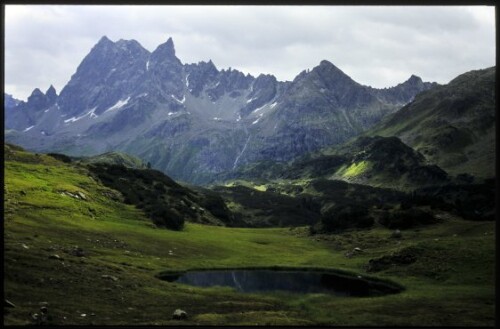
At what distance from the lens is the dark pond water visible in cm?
6328

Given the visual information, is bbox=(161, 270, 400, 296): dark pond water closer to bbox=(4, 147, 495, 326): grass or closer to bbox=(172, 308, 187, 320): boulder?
bbox=(4, 147, 495, 326): grass

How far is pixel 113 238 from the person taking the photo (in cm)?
8619

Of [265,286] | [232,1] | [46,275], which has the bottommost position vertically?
[265,286]

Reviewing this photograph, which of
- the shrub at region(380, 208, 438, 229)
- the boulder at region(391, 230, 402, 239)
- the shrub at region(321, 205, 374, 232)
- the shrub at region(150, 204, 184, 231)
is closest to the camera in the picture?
the boulder at region(391, 230, 402, 239)

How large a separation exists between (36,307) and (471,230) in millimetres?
72177

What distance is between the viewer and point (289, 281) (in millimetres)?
71562

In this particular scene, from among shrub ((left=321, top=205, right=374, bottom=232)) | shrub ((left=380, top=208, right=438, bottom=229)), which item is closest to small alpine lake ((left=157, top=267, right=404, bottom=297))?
shrub ((left=380, top=208, right=438, bottom=229))

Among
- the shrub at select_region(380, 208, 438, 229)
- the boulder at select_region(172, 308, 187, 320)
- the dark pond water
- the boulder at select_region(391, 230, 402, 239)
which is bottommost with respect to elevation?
the dark pond water

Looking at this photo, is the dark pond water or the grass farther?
the dark pond water

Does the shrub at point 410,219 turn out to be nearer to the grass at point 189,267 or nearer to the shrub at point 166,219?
the grass at point 189,267

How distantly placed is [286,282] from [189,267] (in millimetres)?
14033

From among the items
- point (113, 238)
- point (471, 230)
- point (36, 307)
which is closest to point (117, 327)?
point (36, 307)

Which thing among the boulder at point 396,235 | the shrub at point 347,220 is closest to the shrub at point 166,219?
the shrub at point 347,220

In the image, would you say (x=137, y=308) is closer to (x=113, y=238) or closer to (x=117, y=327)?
A: (x=117, y=327)
